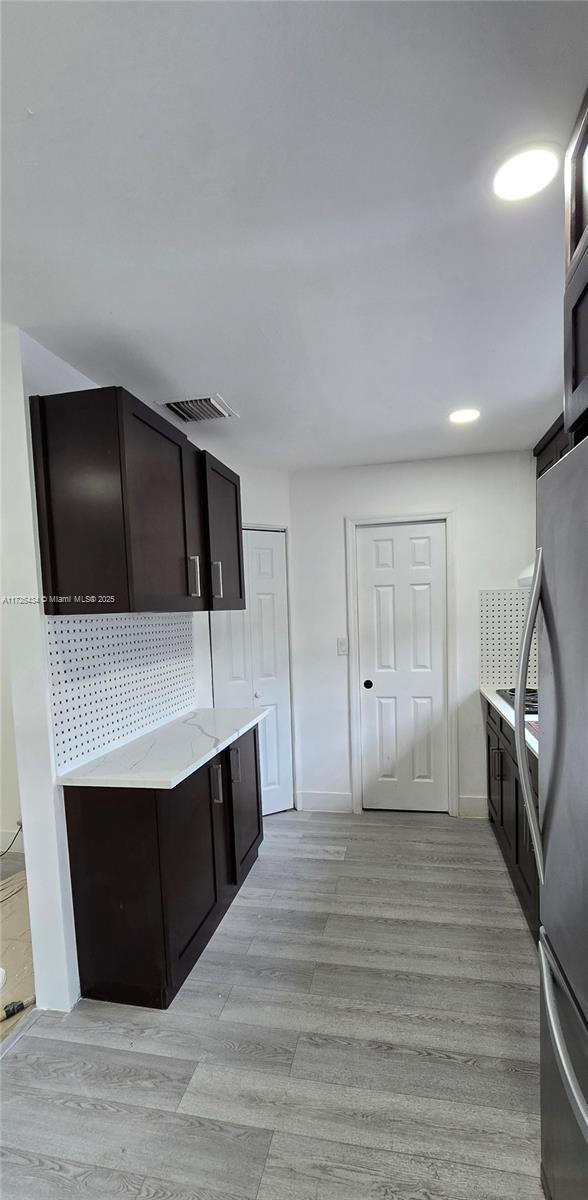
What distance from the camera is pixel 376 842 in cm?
332

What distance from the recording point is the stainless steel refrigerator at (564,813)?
3.16 feet

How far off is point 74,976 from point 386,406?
2884mm

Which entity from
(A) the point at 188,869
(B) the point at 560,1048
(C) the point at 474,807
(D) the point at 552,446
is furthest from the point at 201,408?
(C) the point at 474,807

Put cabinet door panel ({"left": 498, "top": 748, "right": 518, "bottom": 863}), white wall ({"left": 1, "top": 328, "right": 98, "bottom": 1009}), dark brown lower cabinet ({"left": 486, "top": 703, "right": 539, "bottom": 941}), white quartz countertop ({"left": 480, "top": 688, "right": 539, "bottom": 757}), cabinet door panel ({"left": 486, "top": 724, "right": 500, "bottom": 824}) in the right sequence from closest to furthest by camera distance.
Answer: white wall ({"left": 1, "top": 328, "right": 98, "bottom": 1009}) < white quartz countertop ({"left": 480, "top": 688, "right": 539, "bottom": 757}) < dark brown lower cabinet ({"left": 486, "top": 703, "right": 539, "bottom": 941}) < cabinet door panel ({"left": 498, "top": 748, "right": 518, "bottom": 863}) < cabinet door panel ({"left": 486, "top": 724, "right": 500, "bottom": 824})

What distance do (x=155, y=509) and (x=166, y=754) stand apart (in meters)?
1.05

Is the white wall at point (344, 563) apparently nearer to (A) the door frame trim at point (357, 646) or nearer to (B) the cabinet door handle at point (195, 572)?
(A) the door frame trim at point (357, 646)

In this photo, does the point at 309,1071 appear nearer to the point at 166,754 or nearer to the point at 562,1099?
the point at 562,1099

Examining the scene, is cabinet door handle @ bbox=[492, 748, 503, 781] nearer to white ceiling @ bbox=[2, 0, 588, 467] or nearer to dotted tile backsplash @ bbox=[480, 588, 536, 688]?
dotted tile backsplash @ bbox=[480, 588, 536, 688]

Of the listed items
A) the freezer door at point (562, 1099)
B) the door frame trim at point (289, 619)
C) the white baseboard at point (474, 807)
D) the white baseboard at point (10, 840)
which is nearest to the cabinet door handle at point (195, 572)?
the door frame trim at point (289, 619)

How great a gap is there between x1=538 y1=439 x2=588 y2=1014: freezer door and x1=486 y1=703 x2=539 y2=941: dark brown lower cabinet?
29.6 inches

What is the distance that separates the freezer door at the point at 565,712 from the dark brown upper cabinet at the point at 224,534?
69.7 inches

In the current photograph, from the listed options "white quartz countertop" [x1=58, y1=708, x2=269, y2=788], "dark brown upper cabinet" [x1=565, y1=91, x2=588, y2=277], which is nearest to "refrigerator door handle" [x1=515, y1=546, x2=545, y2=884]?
"dark brown upper cabinet" [x1=565, y1=91, x2=588, y2=277]

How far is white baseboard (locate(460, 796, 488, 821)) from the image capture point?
365 centimetres

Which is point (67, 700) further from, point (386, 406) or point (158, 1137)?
point (386, 406)
